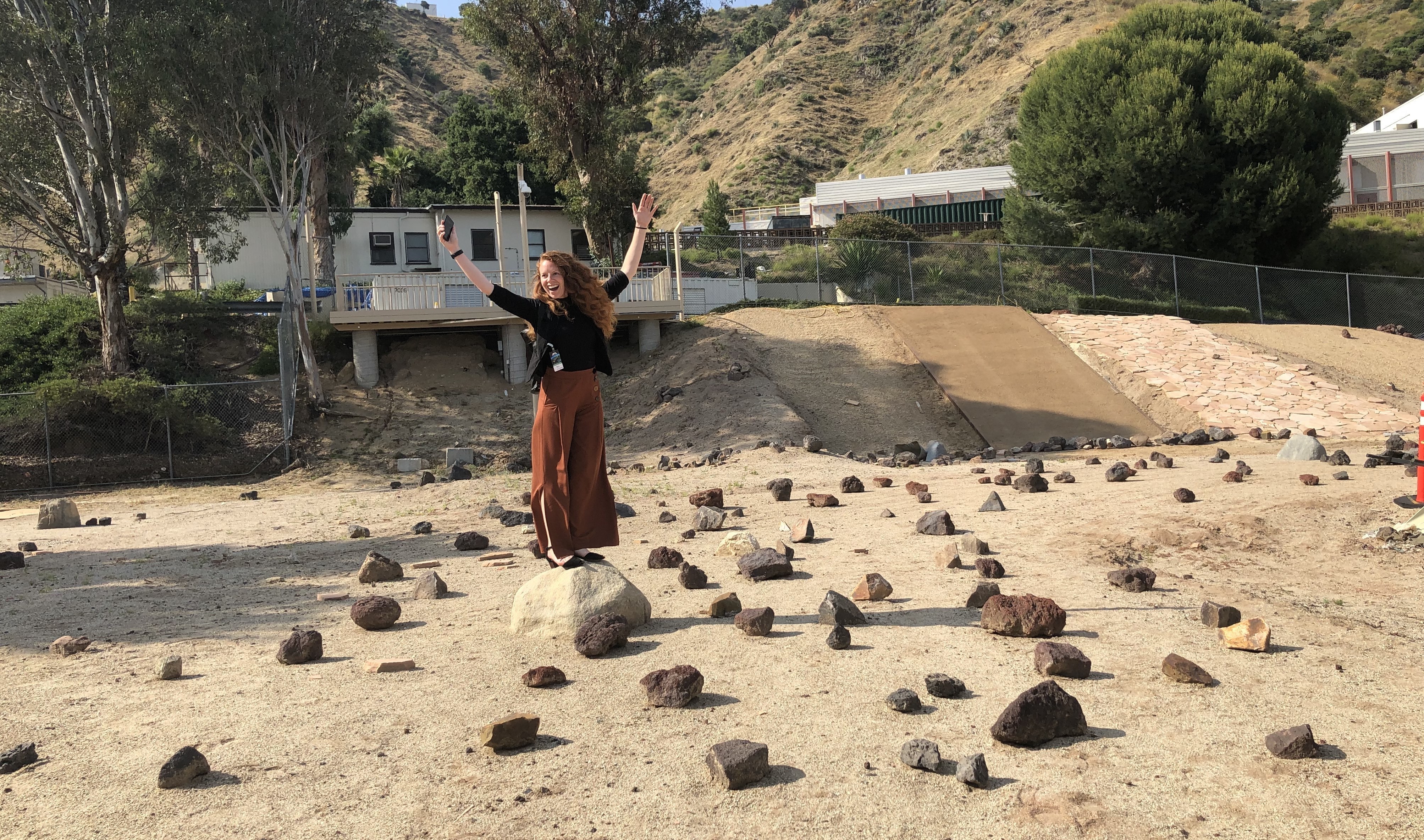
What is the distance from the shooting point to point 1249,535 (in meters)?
8.31

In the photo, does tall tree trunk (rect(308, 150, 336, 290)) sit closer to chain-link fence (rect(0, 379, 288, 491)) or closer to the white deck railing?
the white deck railing

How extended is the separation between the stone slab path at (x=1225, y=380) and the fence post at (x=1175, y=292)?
2.87 meters

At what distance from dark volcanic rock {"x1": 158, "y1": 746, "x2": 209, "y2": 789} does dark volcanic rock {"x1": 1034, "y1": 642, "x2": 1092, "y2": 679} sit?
148 inches

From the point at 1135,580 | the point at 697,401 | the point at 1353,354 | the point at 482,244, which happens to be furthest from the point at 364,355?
the point at 1353,354

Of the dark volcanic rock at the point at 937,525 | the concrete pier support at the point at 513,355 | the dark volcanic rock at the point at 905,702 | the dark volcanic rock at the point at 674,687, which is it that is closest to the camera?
the dark volcanic rock at the point at 905,702

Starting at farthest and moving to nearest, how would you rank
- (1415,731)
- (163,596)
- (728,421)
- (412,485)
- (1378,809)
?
(728,421) → (412,485) → (163,596) → (1415,731) → (1378,809)

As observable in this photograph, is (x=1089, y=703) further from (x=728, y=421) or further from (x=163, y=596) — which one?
(x=728, y=421)

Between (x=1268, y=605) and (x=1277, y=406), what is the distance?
51.5 feet

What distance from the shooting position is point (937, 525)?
29.4 feet

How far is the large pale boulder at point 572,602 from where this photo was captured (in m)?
6.01

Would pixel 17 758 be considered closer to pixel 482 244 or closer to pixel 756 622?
pixel 756 622

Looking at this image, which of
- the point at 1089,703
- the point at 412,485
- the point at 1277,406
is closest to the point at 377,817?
the point at 1089,703

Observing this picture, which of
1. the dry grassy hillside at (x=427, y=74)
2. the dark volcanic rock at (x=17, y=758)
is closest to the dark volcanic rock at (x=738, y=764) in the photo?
the dark volcanic rock at (x=17, y=758)

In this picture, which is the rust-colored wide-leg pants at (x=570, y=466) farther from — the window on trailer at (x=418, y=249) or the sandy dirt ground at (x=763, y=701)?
the window on trailer at (x=418, y=249)
